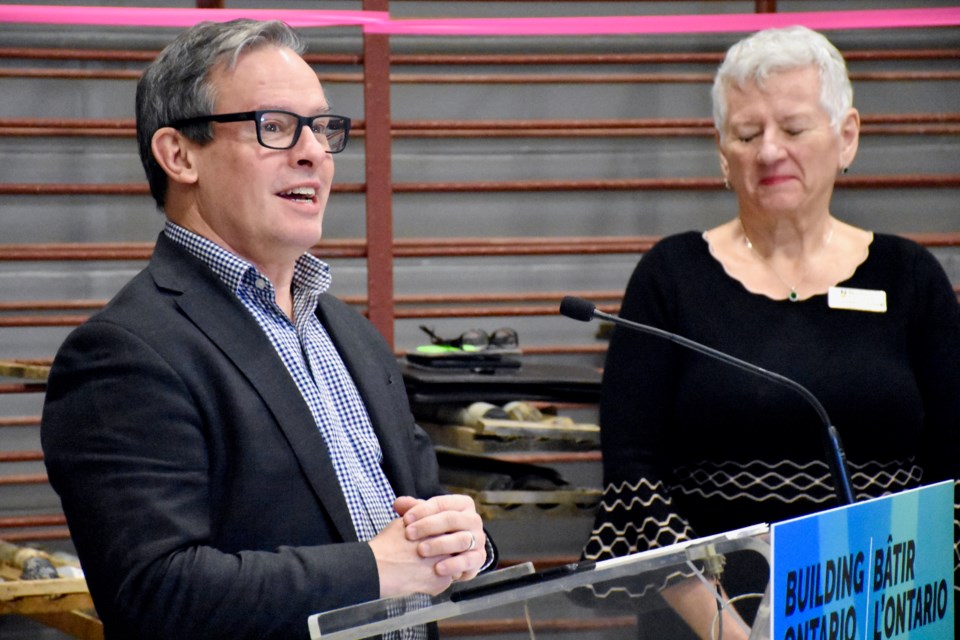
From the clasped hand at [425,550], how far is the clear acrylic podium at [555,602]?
0.19 meters

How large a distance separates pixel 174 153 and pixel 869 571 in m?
1.13

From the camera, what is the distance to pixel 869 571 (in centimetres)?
142

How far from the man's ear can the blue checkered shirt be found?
78 mm

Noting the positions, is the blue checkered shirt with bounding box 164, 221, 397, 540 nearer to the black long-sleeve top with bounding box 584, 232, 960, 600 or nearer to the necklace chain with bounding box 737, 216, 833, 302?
the black long-sleeve top with bounding box 584, 232, 960, 600


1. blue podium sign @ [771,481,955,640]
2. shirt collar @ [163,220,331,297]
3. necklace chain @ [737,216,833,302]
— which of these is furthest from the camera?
necklace chain @ [737,216,833,302]

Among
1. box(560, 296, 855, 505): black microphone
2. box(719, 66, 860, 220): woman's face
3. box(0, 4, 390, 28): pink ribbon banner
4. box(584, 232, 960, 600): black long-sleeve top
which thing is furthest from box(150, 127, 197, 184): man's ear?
box(0, 4, 390, 28): pink ribbon banner

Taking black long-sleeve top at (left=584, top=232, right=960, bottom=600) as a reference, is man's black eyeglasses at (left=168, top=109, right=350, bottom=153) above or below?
above

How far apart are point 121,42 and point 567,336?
1869mm

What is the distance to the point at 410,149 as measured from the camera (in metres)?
4.31

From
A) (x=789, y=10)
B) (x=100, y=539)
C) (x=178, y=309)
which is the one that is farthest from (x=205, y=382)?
(x=789, y=10)

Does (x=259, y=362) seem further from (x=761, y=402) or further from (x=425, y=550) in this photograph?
(x=761, y=402)

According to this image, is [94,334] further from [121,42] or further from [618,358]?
[121,42]

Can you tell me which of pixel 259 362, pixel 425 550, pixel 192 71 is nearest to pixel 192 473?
pixel 259 362

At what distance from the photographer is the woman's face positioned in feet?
7.63
